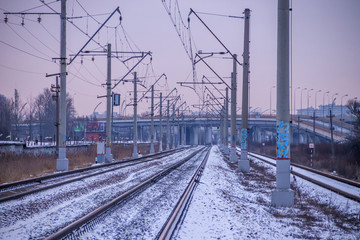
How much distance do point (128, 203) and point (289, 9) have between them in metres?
7.68

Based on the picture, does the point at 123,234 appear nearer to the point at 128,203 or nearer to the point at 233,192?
the point at 128,203

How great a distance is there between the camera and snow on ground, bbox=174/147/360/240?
7887 millimetres

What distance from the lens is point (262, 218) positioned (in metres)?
9.53

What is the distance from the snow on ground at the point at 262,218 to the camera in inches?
311

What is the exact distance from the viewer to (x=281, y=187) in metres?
11.7

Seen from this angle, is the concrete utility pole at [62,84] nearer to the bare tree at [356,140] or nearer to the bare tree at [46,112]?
the bare tree at [356,140]

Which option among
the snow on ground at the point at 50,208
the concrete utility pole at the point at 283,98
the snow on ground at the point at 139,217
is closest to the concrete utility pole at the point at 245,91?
the snow on ground at the point at 50,208

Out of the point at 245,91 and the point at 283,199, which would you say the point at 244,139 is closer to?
the point at 245,91

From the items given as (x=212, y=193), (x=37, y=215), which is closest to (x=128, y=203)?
(x=37, y=215)

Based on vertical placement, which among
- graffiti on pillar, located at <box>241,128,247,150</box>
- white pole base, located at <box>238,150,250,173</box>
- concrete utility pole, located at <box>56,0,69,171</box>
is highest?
concrete utility pole, located at <box>56,0,69,171</box>

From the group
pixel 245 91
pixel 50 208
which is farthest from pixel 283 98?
pixel 245 91

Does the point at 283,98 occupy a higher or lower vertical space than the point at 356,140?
higher

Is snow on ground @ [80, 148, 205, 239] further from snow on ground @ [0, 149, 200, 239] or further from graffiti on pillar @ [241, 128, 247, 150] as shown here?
graffiti on pillar @ [241, 128, 247, 150]

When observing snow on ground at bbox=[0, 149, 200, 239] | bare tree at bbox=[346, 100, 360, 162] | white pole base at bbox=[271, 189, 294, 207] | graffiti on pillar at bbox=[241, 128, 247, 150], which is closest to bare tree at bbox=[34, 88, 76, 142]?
bare tree at bbox=[346, 100, 360, 162]
